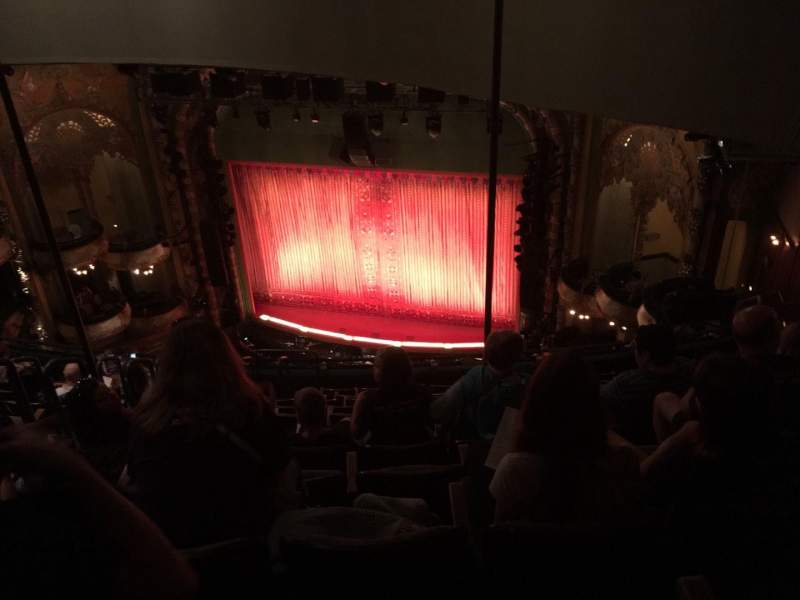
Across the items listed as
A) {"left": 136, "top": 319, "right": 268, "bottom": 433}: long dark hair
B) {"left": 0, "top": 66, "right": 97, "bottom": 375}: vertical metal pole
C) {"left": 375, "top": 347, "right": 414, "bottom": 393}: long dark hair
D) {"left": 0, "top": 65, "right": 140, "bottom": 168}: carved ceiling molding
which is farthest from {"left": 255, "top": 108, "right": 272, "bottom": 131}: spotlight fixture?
{"left": 136, "top": 319, "right": 268, "bottom": 433}: long dark hair

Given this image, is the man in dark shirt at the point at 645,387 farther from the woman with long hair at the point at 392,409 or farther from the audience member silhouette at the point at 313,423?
the audience member silhouette at the point at 313,423

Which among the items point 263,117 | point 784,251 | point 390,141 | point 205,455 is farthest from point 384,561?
point 390,141

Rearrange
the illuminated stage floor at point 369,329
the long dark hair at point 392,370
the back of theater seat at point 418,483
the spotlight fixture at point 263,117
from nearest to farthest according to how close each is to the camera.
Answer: the back of theater seat at point 418,483 → the long dark hair at point 392,370 → the spotlight fixture at point 263,117 → the illuminated stage floor at point 369,329

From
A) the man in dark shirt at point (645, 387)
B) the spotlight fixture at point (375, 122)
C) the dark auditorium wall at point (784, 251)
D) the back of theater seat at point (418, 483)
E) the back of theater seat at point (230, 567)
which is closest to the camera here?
the back of theater seat at point (230, 567)

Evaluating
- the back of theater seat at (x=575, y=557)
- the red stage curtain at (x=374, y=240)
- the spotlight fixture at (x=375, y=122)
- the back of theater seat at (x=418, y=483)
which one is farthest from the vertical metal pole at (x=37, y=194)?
the red stage curtain at (x=374, y=240)

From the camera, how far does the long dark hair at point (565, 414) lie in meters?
1.91

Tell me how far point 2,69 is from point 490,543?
8.45ft

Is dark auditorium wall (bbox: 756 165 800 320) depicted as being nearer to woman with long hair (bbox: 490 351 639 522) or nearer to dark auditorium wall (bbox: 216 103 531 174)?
dark auditorium wall (bbox: 216 103 531 174)

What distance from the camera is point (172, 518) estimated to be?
1.98 m

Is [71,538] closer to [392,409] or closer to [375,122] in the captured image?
[392,409]

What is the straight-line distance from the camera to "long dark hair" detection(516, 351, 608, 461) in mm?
1908

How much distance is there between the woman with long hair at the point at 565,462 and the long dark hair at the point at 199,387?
83 centimetres

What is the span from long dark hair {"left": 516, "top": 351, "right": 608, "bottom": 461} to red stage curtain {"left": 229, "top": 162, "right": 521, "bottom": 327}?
8685mm

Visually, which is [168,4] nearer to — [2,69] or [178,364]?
[2,69]
